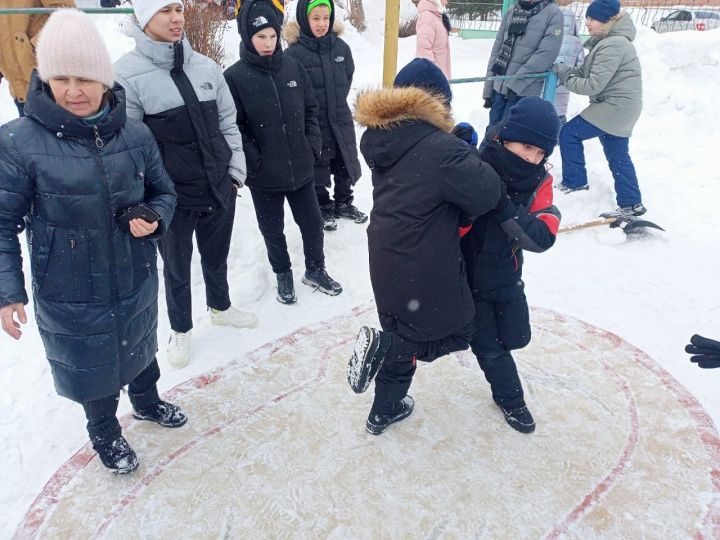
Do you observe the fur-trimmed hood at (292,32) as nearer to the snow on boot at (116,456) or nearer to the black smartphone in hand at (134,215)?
the black smartphone in hand at (134,215)

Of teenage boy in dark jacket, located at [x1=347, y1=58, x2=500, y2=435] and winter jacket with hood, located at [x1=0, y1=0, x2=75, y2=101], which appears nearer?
teenage boy in dark jacket, located at [x1=347, y1=58, x2=500, y2=435]

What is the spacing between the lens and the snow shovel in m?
4.73

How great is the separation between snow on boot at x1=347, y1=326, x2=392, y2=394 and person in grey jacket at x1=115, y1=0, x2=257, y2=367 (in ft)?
4.10

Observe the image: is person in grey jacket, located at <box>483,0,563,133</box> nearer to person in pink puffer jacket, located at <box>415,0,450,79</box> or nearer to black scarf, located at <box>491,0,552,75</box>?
black scarf, located at <box>491,0,552,75</box>

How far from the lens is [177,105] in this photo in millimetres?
2721

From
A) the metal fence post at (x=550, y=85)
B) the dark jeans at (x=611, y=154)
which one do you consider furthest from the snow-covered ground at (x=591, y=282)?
the metal fence post at (x=550, y=85)

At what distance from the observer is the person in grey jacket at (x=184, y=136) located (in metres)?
2.64

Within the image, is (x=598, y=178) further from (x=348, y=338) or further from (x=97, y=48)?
(x=97, y=48)

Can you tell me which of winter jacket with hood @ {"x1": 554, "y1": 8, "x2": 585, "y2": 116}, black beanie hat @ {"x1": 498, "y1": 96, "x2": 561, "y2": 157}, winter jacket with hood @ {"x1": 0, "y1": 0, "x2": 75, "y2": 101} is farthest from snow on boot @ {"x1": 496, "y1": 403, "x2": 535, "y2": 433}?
winter jacket with hood @ {"x1": 554, "y1": 8, "x2": 585, "y2": 116}

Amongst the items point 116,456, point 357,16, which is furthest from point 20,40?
point 357,16

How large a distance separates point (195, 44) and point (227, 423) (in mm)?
5220

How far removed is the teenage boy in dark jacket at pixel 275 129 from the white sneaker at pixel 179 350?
799mm

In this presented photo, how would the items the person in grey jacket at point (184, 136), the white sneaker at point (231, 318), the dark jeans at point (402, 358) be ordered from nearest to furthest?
the dark jeans at point (402, 358)
the person in grey jacket at point (184, 136)
the white sneaker at point (231, 318)

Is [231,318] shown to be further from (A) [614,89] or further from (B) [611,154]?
(A) [614,89]
